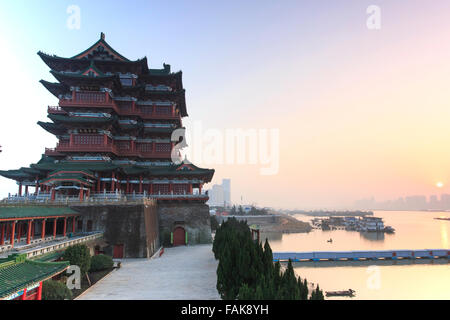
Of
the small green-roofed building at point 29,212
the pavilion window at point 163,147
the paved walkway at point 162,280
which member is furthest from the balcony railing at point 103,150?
the paved walkway at point 162,280

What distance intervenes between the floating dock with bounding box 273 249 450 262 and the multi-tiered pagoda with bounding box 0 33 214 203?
16787 mm

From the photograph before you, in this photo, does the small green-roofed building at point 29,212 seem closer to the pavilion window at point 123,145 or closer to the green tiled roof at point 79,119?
the green tiled roof at point 79,119

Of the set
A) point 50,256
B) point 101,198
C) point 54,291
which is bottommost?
point 54,291

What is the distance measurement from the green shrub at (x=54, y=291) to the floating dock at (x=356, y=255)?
3371cm

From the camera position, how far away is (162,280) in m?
24.0

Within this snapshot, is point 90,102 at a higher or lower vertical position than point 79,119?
higher

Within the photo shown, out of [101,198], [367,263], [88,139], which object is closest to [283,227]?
[367,263]

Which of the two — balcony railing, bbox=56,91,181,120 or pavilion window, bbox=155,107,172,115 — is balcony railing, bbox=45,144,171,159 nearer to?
balcony railing, bbox=56,91,181,120

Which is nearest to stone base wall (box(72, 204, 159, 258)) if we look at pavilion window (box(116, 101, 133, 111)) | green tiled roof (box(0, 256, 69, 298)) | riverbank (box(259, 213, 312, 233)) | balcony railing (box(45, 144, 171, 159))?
balcony railing (box(45, 144, 171, 159))

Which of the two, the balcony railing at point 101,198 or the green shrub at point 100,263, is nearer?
the green shrub at point 100,263

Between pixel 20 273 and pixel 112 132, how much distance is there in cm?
3285

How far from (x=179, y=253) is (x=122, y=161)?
52.6ft

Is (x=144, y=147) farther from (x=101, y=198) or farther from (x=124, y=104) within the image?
(x=101, y=198)

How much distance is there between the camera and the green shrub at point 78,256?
21.3m
